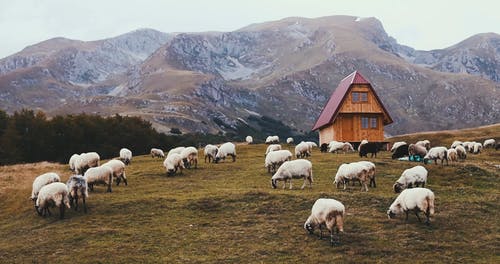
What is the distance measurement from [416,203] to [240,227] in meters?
7.88

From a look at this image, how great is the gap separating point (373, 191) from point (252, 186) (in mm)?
7448

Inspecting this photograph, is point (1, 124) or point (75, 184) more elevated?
point (1, 124)

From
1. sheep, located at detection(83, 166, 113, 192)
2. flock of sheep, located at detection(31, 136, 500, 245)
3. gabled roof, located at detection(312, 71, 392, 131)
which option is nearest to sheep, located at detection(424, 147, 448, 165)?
flock of sheep, located at detection(31, 136, 500, 245)

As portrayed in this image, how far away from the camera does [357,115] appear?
6462cm

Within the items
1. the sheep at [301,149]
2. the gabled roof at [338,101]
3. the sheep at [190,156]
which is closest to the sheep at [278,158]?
the sheep at [190,156]

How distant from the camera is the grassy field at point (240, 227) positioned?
19.9m

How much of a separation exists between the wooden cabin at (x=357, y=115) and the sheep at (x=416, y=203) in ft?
133

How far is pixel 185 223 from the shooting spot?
2428 cm

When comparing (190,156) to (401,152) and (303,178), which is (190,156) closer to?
(303,178)

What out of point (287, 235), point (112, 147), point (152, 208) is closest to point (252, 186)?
point (152, 208)

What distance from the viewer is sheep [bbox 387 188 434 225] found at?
73.2 feet

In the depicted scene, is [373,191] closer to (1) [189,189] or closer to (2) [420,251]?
(2) [420,251]

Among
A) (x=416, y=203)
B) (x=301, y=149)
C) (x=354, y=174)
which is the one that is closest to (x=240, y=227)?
(x=416, y=203)

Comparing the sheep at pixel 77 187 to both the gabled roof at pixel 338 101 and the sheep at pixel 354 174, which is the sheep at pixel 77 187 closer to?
the sheep at pixel 354 174
